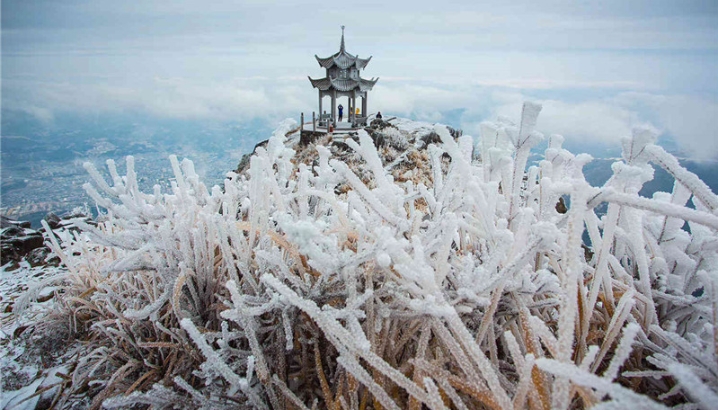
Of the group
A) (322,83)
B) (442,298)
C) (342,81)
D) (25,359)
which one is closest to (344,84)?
(342,81)

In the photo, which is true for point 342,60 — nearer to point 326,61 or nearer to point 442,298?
point 326,61

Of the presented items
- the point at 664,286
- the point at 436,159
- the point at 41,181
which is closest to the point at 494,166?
the point at 436,159

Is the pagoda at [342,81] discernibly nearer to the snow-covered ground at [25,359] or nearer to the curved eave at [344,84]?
the curved eave at [344,84]

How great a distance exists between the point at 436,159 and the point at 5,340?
7.64 feet

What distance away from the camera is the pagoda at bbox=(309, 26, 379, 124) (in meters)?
21.9

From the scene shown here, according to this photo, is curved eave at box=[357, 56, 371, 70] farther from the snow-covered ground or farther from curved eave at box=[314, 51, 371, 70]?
the snow-covered ground

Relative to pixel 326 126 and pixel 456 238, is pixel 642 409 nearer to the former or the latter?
pixel 456 238

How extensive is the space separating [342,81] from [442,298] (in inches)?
893

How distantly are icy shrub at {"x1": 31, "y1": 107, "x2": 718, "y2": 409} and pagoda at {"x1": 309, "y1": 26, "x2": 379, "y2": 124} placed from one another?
20962 millimetres

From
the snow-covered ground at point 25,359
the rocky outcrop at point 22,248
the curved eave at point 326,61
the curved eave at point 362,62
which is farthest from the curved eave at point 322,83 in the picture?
the snow-covered ground at point 25,359

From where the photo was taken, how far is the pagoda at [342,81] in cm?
2188

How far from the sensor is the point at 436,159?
1429 mm

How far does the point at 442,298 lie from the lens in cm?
77

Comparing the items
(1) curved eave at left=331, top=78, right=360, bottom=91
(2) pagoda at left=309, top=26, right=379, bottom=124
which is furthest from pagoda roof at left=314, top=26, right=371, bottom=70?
(1) curved eave at left=331, top=78, right=360, bottom=91
